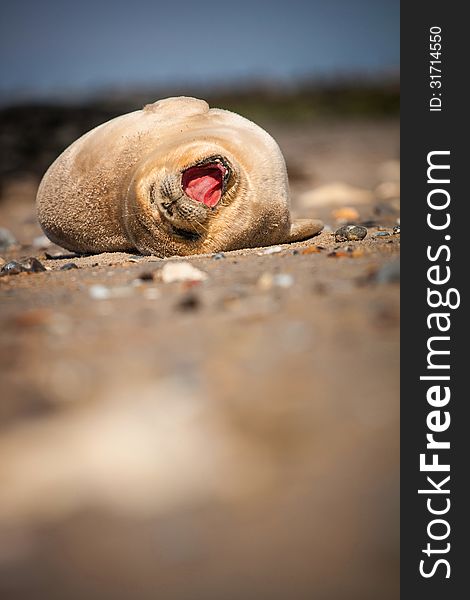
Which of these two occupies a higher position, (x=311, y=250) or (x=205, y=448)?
(x=311, y=250)

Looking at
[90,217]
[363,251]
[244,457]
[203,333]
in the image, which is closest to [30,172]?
[90,217]

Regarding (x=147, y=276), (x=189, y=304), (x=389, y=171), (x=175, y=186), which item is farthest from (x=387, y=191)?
(x=189, y=304)

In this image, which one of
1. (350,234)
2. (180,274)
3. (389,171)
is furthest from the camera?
(389,171)

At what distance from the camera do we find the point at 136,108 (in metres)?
14.3

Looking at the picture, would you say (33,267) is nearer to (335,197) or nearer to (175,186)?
(175,186)

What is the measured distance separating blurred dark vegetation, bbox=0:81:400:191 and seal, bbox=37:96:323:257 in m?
5.66

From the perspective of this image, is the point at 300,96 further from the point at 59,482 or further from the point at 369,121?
the point at 59,482

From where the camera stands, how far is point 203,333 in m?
2.28

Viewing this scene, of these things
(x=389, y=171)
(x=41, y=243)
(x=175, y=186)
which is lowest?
(x=175, y=186)

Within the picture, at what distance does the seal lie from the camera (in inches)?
142

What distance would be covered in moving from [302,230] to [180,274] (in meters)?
1.25

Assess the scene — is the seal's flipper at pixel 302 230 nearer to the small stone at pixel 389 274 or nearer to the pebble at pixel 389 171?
the small stone at pixel 389 274

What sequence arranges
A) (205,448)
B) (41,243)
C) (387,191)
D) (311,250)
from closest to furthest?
1. (205,448)
2. (311,250)
3. (41,243)
4. (387,191)
